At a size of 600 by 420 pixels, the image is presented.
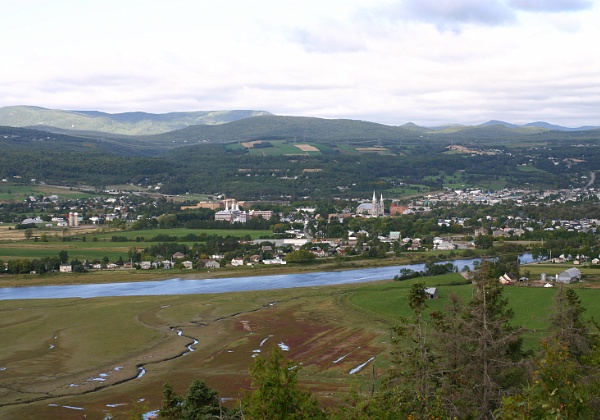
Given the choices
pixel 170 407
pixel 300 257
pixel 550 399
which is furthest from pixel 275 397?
pixel 300 257

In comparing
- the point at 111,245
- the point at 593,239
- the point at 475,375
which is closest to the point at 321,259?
the point at 111,245

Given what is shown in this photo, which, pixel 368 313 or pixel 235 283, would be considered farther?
pixel 235 283

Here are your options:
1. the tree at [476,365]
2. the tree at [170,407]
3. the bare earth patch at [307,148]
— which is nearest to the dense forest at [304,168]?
the bare earth patch at [307,148]

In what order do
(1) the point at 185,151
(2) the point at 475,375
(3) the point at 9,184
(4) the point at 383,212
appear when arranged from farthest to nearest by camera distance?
(1) the point at 185,151, (3) the point at 9,184, (4) the point at 383,212, (2) the point at 475,375

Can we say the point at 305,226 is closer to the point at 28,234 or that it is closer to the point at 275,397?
the point at 28,234

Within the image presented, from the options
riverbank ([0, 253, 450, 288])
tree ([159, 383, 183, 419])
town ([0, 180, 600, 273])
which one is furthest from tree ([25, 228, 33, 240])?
tree ([159, 383, 183, 419])

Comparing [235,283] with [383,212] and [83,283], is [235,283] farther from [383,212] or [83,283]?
[383,212]
